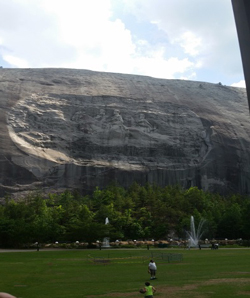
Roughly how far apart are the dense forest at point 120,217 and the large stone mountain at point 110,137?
711 cm

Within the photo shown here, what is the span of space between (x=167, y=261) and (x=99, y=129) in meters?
66.4

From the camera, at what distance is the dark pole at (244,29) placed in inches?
131

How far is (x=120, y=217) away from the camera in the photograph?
59969 mm

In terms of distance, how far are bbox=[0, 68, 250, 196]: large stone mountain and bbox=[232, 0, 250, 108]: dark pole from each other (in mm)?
76736

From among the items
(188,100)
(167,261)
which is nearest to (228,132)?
(188,100)

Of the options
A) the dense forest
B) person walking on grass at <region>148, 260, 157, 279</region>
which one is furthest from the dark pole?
the dense forest

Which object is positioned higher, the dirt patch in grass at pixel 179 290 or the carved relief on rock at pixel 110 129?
the carved relief on rock at pixel 110 129

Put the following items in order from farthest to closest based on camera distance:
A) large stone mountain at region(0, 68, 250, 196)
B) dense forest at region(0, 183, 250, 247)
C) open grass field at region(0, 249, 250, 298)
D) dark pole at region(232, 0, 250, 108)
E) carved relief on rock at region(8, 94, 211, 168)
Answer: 1. carved relief on rock at region(8, 94, 211, 168)
2. large stone mountain at region(0, 68, 250, 196)
3. dense forest at region(0, 183, 250, 247)
4. open grass field at region(0, 249, 250, 298)
5. dark pole at region(232, 0, 250, 108)

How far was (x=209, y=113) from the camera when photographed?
101375 mm

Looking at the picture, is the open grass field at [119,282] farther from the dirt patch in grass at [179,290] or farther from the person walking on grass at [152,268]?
the person walking on grass at [152,268]

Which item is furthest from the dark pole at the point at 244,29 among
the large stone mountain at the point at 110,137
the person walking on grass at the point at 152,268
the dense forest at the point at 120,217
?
the large stone mountain at the point at 110,137

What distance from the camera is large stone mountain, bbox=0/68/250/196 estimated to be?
81375mm

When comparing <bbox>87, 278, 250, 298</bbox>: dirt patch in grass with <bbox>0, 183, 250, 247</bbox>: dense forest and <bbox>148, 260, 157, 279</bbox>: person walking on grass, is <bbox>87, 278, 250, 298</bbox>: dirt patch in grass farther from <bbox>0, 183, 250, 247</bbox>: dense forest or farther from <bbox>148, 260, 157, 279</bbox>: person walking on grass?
<bbox>0, 183, 250, 247</bbox>: dense forest

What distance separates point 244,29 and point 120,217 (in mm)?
57833
